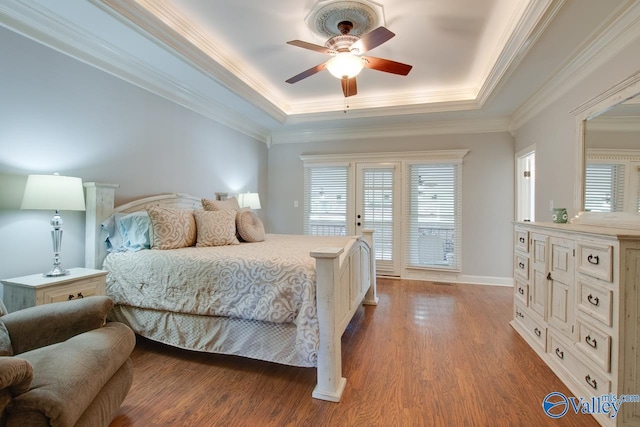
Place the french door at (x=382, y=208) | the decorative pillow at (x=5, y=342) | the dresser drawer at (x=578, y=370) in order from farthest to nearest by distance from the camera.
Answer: the french door at (x=382, y=208) < the dresser drawer at (x=578, y=370) < the decorative pillow at (x=5, y=342)

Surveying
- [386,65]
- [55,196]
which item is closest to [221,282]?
[55,196]

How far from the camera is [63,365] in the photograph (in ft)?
3.94

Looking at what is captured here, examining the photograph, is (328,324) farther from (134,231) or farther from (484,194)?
(484,194)

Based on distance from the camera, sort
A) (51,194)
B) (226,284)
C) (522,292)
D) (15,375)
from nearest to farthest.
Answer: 1. (15,375)
2. (51,194)
3. (226,284)
4. (522,292)

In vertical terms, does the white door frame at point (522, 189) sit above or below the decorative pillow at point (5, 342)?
above

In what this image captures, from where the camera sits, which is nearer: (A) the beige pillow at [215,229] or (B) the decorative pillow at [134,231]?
(B) the decorative pillow at [134,231]

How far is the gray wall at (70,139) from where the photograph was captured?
6.77ft

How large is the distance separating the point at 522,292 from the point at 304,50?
129 inches

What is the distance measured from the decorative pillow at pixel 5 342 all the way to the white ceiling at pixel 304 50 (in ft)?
6.72

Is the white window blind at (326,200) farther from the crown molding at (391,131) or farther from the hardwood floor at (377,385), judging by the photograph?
the hardwood floor at (377,385)

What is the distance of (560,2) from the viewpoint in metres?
1.99

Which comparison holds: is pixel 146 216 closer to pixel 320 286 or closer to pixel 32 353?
pixel 32 353

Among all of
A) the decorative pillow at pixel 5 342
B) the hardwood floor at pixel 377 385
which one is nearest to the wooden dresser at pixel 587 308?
the hardwood floor at pixel 377 385

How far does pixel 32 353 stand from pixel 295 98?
4.13 m
